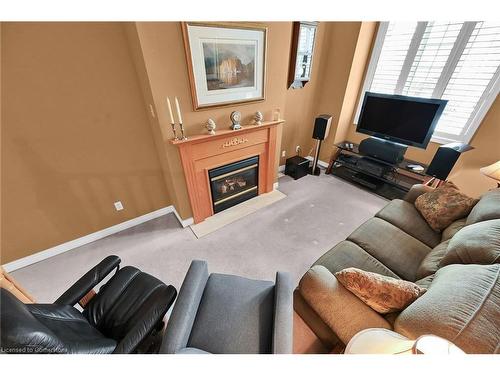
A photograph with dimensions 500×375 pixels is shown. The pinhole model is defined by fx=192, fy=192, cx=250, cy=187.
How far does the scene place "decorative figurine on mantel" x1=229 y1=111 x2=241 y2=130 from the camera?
2.02m

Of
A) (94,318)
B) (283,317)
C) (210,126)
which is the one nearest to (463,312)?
(283,317)

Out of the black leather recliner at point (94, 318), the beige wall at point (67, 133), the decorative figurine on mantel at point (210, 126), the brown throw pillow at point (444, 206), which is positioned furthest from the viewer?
the decorative figurine on mantel at point (210, 126)

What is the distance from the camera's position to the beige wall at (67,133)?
1372 mm

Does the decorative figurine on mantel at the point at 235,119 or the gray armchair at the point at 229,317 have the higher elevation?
the decorative figurine on mantel at the point at 235,119

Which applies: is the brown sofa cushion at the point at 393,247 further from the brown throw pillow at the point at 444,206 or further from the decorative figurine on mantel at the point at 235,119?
the decorative figurine on mantel at the point at 235,119

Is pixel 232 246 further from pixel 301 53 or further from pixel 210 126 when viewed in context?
pixel 301 53

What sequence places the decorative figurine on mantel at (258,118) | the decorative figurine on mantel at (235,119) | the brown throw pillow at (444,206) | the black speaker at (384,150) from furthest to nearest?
the black speaker at (384,150), the decorative figurine on mantel at (258,118), the decorative figurine on mantel at (235,119), the brown throw pillow at (444,206)

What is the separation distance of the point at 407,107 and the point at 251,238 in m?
2.53

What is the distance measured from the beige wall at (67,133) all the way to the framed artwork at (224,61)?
1.88 feet

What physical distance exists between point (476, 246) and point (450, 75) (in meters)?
2.36

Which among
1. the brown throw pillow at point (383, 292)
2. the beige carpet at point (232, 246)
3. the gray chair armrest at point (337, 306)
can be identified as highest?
the brown throw pillow at point (383, 292)

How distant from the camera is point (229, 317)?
107 centimetres

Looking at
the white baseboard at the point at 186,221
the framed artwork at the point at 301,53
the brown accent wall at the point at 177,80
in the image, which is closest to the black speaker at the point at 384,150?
the framed artwork at the point at 301,53
